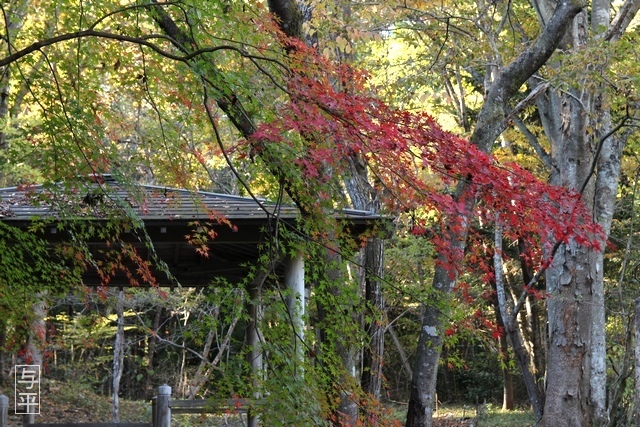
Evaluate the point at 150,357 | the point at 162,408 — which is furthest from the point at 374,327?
the point at 150,357

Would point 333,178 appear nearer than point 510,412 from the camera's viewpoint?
Yes

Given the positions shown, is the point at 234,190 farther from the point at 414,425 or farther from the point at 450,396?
the point at 450,396

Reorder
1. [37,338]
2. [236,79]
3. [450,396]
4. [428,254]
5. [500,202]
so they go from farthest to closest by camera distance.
Answer: [450,396]
[428,254]
[37,338]
[500,202]
[236,79]

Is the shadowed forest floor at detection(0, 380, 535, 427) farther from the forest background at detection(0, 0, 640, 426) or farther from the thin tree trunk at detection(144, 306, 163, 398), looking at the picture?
the forest background at detection(0, 0, 640, 426)

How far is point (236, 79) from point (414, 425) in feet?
14.5

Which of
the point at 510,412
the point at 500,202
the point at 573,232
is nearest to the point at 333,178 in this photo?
the point at 500,202

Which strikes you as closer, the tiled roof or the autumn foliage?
the autumn foliage

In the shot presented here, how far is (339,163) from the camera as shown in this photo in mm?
5289

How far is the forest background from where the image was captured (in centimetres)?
461

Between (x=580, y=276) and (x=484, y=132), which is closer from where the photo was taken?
(x=484, y=132)

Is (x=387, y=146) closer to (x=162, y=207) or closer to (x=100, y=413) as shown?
(x=162, y=207)

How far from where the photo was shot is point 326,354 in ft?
19.6

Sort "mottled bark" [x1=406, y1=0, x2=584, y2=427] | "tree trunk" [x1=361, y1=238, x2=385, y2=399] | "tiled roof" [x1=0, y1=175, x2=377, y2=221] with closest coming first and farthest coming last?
"tiled roof" [x1=0, y1=175, x2=377, y2=221]
"mottled bark" [x1=406, y1=0, x2=584, y2=427]
"tree trunk" [x1=361, y1=238, x2=385, y2=399]

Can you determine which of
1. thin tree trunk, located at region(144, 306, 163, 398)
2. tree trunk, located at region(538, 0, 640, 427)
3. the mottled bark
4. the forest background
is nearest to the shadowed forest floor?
thin tree trunk, located at region(144, 306, 163, 398)
